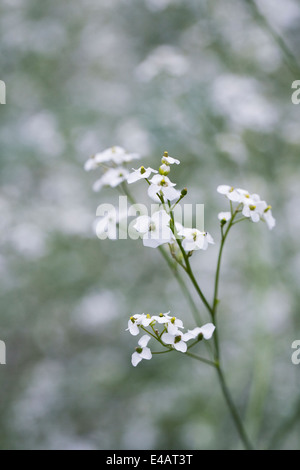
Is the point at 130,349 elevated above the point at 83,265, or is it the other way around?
the point at 83,265

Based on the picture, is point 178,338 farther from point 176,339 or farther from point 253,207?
point 253,207

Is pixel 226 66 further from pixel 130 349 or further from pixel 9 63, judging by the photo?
pixel 130 349

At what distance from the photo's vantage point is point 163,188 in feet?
3.98

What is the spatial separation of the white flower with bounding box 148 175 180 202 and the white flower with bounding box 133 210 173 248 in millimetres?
50

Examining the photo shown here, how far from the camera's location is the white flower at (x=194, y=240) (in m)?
1.26

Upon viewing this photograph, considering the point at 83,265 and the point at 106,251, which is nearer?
the point at 83,265

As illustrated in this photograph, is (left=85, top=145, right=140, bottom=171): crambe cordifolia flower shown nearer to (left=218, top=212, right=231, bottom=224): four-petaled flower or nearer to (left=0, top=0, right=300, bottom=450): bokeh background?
(left=218, top=212, right=231, bottom=224): four-petaled flower

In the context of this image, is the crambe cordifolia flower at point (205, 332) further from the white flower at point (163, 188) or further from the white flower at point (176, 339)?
the white flower at point (163, 188)

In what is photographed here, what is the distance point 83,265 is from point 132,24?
8.56 feet

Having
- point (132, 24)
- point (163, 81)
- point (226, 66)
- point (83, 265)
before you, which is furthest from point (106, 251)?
point (132, 24)

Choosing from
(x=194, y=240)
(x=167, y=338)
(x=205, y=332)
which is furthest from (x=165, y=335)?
(x=194, y=240)

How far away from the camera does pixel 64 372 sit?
10.8 ft

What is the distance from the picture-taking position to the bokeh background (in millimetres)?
2949

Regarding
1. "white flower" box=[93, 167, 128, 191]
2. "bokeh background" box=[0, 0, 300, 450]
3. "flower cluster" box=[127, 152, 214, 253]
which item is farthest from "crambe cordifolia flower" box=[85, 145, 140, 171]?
"bokeh background" box=[0, 0, 300, 450]
